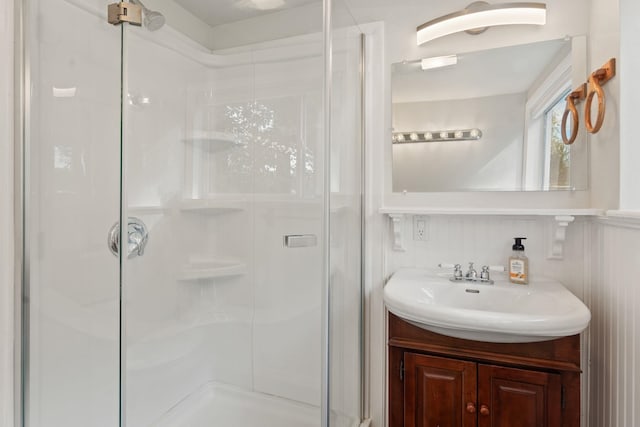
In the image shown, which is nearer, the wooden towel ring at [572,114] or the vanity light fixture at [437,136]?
the wooden towel ring at [572,114]

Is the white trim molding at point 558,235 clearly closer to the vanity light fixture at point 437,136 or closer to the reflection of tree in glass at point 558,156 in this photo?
the reflection of tree in glass at point 558,156

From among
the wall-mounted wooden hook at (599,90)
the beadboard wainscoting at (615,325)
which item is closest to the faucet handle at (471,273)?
the beadboard wainscoting at (615,325)

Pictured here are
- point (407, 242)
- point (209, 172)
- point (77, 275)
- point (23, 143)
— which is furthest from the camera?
point (407, 242)

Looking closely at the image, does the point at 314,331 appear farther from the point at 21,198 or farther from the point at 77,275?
the point at 21,198

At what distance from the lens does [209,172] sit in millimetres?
1450

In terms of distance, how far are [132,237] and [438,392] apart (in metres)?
1.23

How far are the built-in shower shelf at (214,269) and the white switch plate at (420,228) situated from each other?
0.79 m

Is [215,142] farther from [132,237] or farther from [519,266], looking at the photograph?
[519,266]

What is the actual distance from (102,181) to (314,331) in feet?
3.07

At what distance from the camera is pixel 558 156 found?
1.38 metres

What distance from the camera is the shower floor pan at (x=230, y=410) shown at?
4.64 ft

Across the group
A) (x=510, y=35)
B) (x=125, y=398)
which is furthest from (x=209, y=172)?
(x=510, y=35)

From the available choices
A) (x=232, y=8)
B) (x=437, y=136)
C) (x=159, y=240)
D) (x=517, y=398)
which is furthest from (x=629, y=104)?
(x=159, y=240)

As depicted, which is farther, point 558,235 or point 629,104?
point 558,235
